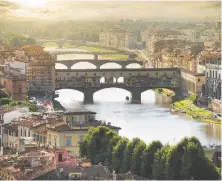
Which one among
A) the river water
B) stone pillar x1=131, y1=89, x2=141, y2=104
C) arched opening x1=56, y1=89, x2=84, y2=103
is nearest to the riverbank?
the river water

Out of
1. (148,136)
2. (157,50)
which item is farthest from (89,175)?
(157,50)

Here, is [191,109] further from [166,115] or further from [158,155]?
[158,155]

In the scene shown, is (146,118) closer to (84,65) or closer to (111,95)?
(111,95)

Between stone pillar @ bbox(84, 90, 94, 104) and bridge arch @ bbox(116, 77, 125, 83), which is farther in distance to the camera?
bridge arch @ bbox(116, 77, 125, 83)

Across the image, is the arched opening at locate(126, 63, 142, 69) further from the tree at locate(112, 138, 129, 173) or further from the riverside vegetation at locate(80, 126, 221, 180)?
the tree at locate(112, 138, 129, 173)

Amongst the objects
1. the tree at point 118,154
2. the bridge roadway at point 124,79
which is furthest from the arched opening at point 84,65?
the tree at point 118,154

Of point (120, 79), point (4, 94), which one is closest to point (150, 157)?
point (4, 94)

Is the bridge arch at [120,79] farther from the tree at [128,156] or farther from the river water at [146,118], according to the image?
the tree at [128,156]
